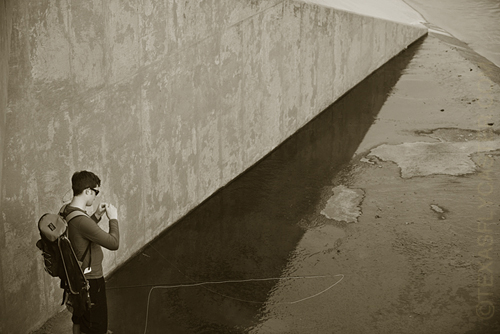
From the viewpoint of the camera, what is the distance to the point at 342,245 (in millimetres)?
6922

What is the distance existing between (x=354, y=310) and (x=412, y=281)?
83cm

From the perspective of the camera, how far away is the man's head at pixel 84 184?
441cm

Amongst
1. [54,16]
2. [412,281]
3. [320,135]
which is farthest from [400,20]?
[54,16]

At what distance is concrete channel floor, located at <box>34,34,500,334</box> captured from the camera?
564 cm

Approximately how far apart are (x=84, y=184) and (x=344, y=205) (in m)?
4.25

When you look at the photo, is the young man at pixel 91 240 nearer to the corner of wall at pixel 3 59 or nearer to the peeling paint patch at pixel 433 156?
the corner of wall at pixel 3 59

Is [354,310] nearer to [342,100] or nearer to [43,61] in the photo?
[43,61]

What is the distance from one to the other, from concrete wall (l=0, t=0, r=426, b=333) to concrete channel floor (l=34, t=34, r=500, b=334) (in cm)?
41

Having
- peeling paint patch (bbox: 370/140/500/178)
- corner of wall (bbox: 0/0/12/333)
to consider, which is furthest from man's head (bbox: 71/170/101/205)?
peeling paint patch (bbox: 370/140/500/178)

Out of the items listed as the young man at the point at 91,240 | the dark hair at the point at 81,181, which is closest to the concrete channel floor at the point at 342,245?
the young man at the point at 91,240

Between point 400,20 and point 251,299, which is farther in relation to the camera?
point 400,20

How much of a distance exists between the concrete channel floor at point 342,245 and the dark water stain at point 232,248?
0.05 feet

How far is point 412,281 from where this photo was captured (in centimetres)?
616

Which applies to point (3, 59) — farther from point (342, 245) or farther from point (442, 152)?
point (442, 152)
